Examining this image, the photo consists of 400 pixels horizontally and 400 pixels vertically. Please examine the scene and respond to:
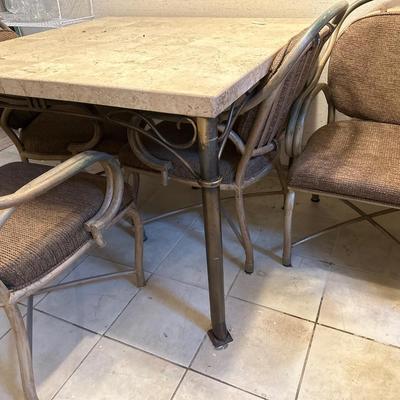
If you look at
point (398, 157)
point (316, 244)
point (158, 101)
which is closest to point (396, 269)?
point (316, 244)

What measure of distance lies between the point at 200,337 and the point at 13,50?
3.61 feet

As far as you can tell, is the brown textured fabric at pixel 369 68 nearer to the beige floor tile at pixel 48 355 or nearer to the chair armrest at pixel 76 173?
the chair armrest at pixel 76 173

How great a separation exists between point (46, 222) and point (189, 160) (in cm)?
49

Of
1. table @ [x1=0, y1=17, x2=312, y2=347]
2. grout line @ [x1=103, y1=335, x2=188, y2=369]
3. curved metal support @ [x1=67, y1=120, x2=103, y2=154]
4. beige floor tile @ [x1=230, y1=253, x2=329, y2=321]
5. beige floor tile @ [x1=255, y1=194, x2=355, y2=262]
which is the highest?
table @ [x1=0, y1=17, x2=312, y2=347]

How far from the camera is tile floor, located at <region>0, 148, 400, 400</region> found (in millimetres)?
1077

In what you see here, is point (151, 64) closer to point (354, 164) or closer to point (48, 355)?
point (354, 164)

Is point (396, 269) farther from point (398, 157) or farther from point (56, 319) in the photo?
point (56, 319)

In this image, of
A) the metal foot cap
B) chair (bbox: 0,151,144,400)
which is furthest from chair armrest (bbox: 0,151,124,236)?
the metal foot cap

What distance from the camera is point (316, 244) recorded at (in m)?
1.57

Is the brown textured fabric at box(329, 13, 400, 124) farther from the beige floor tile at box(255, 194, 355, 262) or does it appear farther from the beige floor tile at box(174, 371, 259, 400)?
the beige floor tile at box(174, 371, 259, 400)

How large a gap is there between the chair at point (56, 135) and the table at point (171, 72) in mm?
313

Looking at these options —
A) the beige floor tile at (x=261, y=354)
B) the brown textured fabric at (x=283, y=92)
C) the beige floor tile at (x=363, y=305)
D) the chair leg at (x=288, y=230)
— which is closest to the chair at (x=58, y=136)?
the brown textured fabric at (x=283, y=92)

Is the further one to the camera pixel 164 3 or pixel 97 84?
pixel 164 3

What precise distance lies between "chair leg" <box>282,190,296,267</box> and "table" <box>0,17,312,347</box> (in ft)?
1.29
